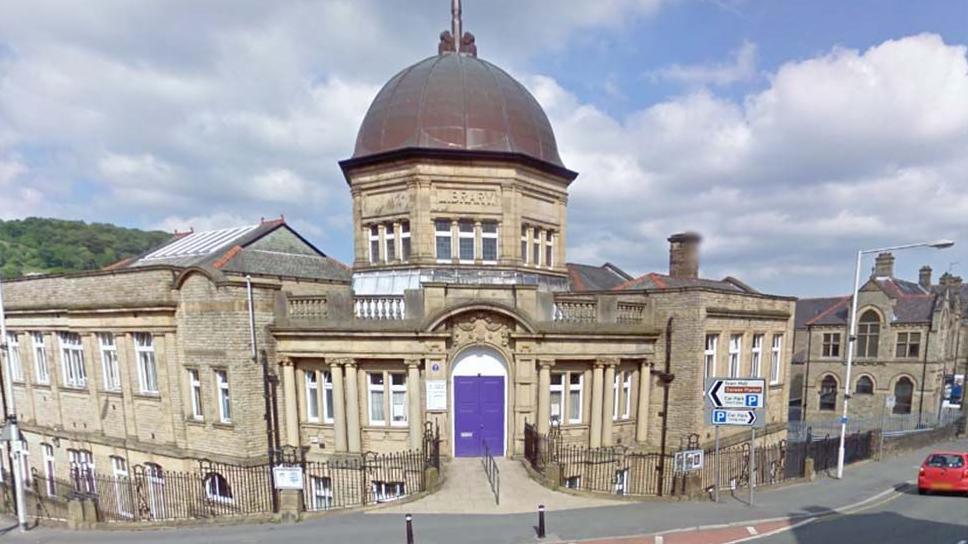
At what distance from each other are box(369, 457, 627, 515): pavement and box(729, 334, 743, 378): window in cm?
792

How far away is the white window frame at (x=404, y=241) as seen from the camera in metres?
16.9

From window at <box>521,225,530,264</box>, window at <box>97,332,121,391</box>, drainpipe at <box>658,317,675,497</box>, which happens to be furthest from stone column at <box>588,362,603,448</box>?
window at <box>97,332,121,391</box>

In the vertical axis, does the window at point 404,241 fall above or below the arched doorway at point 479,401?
above

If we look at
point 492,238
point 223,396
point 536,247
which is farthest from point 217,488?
point 536,247

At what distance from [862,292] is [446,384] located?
114ft

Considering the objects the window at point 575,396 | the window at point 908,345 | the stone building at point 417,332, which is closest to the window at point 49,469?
the stone building at point 417,332

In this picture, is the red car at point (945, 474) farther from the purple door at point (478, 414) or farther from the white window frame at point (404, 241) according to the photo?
the white window frame at point (404, 241)

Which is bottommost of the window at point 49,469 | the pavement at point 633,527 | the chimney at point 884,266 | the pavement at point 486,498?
the window at point 49,469

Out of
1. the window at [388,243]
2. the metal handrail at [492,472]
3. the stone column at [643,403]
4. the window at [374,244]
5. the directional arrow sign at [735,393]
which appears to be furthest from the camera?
the window at [374,244]

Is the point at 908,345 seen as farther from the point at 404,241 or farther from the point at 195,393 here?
the point at 195,393

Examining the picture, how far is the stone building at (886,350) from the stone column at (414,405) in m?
34.1

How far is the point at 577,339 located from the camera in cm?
1394

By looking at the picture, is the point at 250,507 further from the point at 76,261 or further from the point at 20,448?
the point at 76,261

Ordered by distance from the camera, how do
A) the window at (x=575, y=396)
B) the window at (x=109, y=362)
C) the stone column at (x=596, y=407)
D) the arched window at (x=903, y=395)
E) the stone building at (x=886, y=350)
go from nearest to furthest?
the stone column at (x=596, y=407) < the window at (x=575, y=396) < the window at (x=109, y=362) < the stone building at (x=886, y=350) < the arched window at (x=903, y=395)
